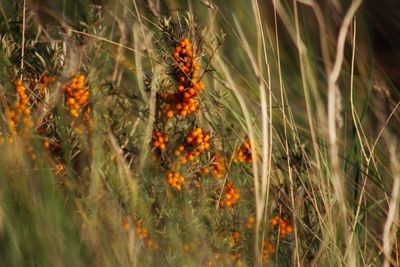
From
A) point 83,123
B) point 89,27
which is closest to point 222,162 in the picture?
point 83,123

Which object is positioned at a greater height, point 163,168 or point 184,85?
point 184,85

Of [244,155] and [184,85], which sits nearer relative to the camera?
[184,85]

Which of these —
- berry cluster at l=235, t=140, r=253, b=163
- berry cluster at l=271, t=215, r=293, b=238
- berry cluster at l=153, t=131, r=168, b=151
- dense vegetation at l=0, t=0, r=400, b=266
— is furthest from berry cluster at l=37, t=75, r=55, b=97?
berry cluster at l=271, t=215, r=293, b=238

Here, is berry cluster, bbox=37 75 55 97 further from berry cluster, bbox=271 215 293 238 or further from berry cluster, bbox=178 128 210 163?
berry cluster, bbox=271 215 293 238

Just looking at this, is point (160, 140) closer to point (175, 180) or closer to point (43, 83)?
point (175, 180)

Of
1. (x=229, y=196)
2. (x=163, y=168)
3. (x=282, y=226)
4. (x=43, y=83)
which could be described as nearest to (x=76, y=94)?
Result: (x=43, y=83)

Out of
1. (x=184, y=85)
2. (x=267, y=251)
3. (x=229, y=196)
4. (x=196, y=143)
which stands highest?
(x=184, y=85)
